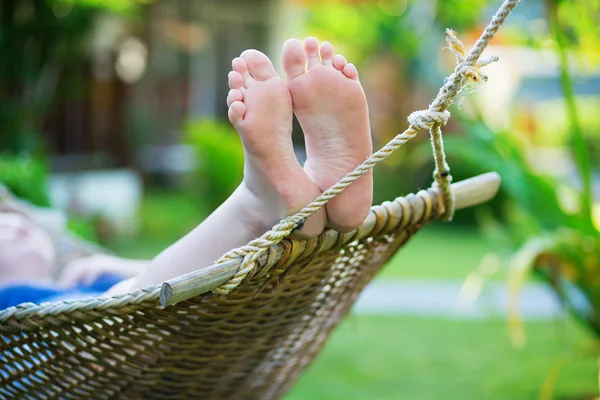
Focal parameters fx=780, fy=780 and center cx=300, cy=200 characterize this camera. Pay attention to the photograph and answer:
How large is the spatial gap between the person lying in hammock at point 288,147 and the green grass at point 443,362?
4.59ft

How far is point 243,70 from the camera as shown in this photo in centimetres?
118

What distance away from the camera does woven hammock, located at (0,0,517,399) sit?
1.16 m

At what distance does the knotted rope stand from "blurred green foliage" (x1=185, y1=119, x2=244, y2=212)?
4856 mm

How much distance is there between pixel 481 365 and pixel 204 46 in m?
8.55

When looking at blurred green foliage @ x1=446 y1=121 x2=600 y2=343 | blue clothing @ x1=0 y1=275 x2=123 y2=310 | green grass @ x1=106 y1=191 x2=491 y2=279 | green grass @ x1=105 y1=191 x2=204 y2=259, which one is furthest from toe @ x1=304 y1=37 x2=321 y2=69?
green grass @ x1=105 y1=191 x2=204 y2=259

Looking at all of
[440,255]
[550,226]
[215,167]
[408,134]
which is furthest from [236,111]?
[215,167]

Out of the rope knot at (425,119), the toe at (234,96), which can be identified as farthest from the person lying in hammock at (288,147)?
the rope knot at (425,119)

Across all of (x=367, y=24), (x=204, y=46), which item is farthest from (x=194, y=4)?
→ (x=367, y=24)

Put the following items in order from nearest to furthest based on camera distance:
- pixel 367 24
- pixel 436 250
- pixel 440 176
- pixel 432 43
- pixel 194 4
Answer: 1. pixel 440 176
2. pixel 432 43
3. pixel 436 250
4. pixel 367 24
5. pixel 194 4

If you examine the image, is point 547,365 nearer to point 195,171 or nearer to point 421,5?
point 195,171

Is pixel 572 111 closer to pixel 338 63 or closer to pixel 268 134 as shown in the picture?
pixel 338 63

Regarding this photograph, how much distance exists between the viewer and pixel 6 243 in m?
1.80

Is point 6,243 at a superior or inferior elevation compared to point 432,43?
inferior

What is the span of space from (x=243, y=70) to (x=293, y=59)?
A: 84mm
